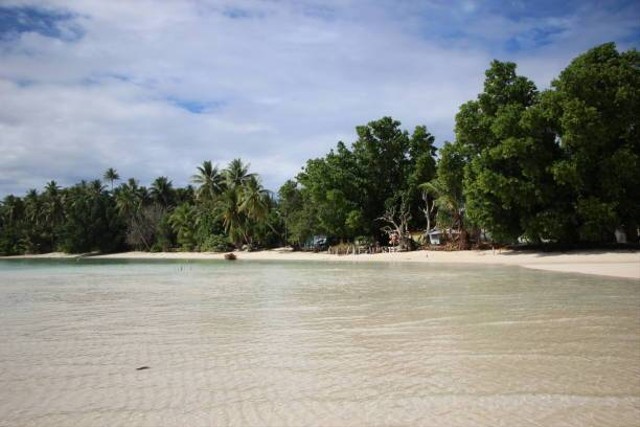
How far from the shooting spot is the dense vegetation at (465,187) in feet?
82.6

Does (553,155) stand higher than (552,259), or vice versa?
(553,155)

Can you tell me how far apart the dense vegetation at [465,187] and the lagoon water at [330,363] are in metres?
16.5

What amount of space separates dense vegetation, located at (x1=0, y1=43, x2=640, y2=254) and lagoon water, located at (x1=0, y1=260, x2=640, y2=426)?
54.0 feet

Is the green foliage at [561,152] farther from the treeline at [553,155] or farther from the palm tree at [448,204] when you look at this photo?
the palm tree at [448,204]

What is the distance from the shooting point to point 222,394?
4629mm

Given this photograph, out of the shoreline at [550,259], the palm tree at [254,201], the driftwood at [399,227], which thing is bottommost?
the shoreline at [550,259]

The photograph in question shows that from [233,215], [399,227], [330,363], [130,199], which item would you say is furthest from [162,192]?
[330,363]

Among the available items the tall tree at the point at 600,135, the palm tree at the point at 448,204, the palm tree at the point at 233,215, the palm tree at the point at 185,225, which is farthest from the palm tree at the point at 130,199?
the tall tree at the point at 600,135

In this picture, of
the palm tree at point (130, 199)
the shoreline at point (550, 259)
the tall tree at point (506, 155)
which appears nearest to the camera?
the shoreline at point (550, 259)

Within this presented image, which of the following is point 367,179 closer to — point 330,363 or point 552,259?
point 552,259

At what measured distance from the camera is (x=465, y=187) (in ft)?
100

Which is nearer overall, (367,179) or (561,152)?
(561,152)

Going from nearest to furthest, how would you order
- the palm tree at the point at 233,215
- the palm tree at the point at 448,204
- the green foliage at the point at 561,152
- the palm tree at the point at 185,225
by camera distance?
the green foliage at the point at 561,152
the palm tree at the point at 448,204
the palm tree at the point at 233,215
the palm tree at the point at 185,225

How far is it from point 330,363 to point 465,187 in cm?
2665
